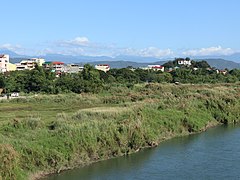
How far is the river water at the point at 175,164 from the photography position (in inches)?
806

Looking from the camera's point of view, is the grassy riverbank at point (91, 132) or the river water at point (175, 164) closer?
the grassy riverbank at point (91, 132)

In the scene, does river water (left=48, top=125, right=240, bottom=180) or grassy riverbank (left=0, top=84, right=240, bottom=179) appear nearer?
grassy riverbank (left=0, top=84, right=240, bottom=179)

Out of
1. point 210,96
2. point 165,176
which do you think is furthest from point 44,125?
point 210,96

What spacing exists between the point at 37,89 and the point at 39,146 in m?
37.8

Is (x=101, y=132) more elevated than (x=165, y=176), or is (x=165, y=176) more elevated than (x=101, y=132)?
(x=101, y=132)

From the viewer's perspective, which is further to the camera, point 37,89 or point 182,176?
point 37,89

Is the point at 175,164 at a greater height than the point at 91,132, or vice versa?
the point at 91,132

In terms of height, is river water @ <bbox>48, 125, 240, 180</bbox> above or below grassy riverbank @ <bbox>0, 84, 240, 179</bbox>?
below

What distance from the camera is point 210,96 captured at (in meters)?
42.2

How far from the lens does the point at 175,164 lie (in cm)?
2273

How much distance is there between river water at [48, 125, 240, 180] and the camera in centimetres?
2048

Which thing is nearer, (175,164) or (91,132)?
(175,164)

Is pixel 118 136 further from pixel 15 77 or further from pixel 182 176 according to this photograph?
pixel 15 77

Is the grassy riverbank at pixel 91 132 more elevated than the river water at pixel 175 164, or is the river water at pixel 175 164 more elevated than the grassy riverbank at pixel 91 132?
the grassy riverbank at pixel 91 132
